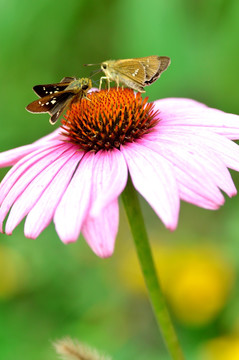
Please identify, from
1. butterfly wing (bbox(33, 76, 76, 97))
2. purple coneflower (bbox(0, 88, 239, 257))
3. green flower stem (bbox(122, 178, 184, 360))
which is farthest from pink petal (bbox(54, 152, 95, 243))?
butterfly wing (bbox(33, 76, 76, 97))

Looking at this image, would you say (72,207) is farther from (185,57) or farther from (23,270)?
(185,57)

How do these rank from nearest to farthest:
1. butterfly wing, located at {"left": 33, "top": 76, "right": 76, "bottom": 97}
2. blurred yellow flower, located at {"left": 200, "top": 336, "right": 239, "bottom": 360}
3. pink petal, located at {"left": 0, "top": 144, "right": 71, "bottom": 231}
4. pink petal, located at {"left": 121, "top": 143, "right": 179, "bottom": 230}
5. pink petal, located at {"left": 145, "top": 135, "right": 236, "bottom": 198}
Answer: pink petal, located at {"left": 121, "top": 143, "right": 179, "bottom": 230} → pink petal, located at {"left": 145, "top": 135, "right": 236, "bottom": 198} → pink petal, located at {"left": 0, "top": 144, "right": 71, "bottom": 231} → butterfly wing, located at {"left": 33, "top": 76, "right": 76, "bottom": 97} → blurred yellow flower, located at {"left": 200, "top": 336, "right": 239, "bottom": 360}

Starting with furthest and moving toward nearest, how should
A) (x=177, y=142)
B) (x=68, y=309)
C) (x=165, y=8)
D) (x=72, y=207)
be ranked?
(x=165, y=8) → (x=68, y=309) → (x=177, y=142) → (x=72, y=207)

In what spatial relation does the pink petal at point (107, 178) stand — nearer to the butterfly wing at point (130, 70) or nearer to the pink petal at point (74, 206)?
the pink petal at point (74, 206)

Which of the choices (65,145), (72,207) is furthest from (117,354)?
(72,207)

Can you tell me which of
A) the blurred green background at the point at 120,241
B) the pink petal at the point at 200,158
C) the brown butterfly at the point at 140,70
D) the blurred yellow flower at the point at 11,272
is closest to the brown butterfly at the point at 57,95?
the brown butterfly at the point at 140,70

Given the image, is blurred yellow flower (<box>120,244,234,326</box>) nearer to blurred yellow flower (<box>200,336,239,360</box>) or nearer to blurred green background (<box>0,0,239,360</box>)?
blurred green background (<box>0,0,239,360</box>)
